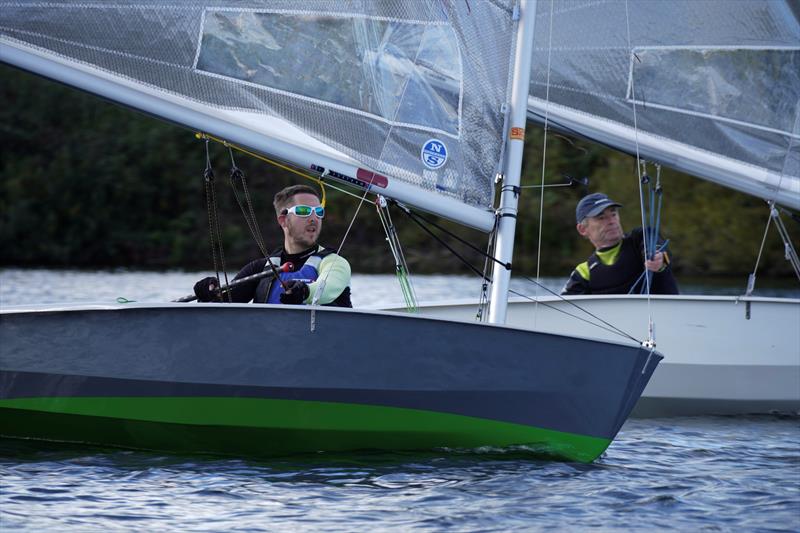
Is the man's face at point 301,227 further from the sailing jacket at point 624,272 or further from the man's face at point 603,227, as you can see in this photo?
the sailing jacket at point 624,272

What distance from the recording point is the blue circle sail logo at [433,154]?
657 centimetres

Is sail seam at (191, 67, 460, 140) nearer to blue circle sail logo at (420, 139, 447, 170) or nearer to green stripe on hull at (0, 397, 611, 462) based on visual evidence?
blue circle sail logo at (420, 139, 447, 170)

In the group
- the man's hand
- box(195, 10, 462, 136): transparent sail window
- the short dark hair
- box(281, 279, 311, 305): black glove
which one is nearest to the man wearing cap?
the man's hand

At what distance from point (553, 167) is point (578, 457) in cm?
3153

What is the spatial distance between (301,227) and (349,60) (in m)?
0.86

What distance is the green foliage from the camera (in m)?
32.0

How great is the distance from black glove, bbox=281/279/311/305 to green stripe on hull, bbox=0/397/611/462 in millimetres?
497

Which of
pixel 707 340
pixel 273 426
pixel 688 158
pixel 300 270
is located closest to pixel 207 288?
pixel 300 270

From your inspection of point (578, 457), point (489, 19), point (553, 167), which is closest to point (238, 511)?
point (578, 457)

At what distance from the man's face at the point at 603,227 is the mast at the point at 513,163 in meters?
2.23

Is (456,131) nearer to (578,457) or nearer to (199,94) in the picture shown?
(199,94)

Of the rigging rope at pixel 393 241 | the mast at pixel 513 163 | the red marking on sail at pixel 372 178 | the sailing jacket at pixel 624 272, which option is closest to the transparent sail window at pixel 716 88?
the sailing jacket at pixel 624 272

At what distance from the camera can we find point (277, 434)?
6.39 metres

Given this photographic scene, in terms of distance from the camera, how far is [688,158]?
8.89m
